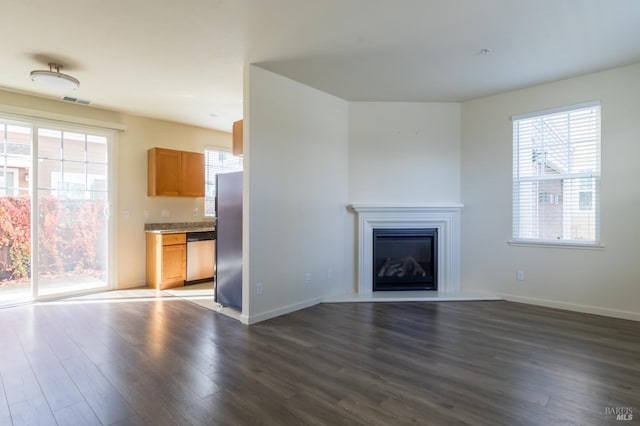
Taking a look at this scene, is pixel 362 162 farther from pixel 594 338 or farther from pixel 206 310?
pixel 594 338

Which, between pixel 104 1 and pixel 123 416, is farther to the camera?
pixel 104 1

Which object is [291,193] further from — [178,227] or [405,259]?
[178,227]

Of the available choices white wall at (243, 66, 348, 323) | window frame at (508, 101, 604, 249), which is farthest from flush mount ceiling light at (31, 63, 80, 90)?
window frame at (508, 101, 604, 249)

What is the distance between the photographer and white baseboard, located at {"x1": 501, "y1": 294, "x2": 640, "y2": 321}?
3719 mm

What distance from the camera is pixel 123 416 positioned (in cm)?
200

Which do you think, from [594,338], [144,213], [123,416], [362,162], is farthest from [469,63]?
[144,213]

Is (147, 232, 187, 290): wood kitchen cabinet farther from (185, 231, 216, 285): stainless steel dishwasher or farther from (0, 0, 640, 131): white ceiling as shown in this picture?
(0, 0, 640, 131): white ceiling

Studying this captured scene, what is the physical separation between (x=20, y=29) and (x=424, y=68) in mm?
3855

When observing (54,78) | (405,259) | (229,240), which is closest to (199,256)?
(229,240)

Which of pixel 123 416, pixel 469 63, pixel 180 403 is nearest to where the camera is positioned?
pixel 123 416

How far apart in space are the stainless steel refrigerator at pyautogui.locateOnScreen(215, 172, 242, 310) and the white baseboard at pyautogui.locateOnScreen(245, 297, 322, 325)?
35cm

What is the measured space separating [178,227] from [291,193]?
2942 millimetres

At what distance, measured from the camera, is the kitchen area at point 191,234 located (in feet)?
13.9

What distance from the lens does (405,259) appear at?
506cm
